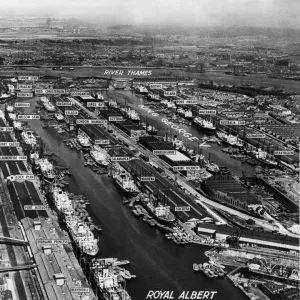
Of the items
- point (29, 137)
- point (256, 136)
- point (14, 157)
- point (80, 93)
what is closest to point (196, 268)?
point (14, 157)

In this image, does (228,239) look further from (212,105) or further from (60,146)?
(212,105)

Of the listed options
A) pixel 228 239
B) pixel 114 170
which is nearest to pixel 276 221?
pixel 228 239

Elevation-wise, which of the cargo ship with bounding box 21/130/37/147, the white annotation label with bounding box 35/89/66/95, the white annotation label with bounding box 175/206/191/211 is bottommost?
the white annotation label with bounding box 175/206/191/211

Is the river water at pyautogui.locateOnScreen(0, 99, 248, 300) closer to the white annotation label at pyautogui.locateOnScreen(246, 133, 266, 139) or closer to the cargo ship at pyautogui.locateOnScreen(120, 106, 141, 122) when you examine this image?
the white annotation label at pyautogui.locateOnScreen(246, 133, 266, 139)

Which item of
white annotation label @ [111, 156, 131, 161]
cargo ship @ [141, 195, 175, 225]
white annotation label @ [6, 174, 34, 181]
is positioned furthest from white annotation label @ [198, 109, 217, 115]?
cargo ship @ [141, 195, 175, 225]

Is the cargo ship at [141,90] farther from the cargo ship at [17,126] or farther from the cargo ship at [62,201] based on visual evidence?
the cargo ship at [62,201]

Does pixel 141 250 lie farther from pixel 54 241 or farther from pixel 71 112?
pixel 71 112

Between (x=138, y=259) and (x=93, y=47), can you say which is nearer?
(x=138, y=259)
